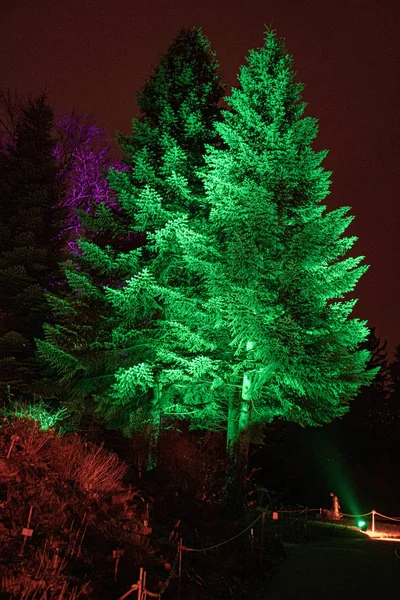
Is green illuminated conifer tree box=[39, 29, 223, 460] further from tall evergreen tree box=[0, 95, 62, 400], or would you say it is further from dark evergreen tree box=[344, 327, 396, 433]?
dark evergreen tree box=[344, 327, 396, 433]

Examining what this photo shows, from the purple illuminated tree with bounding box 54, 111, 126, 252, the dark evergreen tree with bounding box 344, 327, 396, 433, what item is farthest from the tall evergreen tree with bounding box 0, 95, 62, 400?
the dark evergreen tree with bounding box 344, 327, 396, 433

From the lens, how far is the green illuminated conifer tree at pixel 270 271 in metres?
14.1

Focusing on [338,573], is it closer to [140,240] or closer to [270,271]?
[270,271]

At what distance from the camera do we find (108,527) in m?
8.11

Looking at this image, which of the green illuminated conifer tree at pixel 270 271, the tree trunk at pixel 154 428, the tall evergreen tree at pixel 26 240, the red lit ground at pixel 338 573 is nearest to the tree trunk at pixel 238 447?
the green illuminated conifer tree at pixel 270 271

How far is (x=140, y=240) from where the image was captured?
1900 cm

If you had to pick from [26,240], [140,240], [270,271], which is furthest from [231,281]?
[26,240]

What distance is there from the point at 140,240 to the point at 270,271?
20.3ft

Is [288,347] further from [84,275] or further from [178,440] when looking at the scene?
[84,275]

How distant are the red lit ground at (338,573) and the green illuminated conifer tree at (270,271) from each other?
331 cm

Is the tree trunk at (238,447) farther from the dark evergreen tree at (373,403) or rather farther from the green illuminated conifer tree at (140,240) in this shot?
the dark evergreen tree at (373,403)

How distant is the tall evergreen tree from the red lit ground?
1033cm

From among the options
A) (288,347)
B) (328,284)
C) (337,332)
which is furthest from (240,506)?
(328,284)

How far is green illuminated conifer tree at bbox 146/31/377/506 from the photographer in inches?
556
